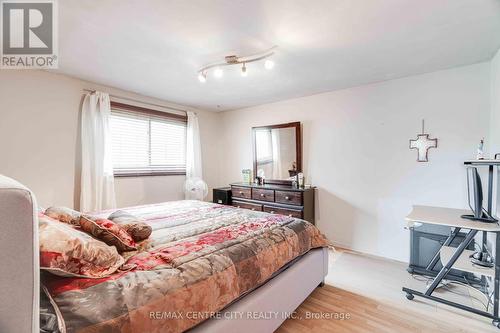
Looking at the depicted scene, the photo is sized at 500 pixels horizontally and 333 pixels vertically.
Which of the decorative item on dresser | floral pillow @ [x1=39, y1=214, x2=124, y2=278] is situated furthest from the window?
floral pillow @ [x1=39, y1=214, x2=124, y2=278]

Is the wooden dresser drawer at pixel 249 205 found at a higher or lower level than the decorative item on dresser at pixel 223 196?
lower

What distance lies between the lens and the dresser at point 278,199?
3.48 meters

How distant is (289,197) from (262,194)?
50 cm

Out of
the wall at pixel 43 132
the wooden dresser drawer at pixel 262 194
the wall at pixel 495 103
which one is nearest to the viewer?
the wall at pixel 495 103

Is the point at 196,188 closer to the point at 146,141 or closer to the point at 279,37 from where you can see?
the point at 146,141

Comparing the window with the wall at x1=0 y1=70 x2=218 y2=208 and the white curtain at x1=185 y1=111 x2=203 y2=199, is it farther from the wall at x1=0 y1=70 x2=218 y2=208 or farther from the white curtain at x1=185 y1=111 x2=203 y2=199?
the wall at x1=0 y1=70 x2=218 y2=208

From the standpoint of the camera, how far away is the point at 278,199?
3674mm

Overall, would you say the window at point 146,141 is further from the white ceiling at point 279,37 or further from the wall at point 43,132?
the white ceiling at point 279,37

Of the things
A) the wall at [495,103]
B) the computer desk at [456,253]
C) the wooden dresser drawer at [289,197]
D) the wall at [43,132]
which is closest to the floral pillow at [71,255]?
the wall at [43,132]

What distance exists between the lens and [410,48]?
7.32ft

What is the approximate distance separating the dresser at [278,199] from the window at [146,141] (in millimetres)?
1276

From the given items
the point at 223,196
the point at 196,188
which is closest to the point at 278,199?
the point at 223,196

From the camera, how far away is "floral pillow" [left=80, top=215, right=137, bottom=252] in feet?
4.43

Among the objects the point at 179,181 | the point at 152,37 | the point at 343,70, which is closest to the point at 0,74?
the point at 152,37
